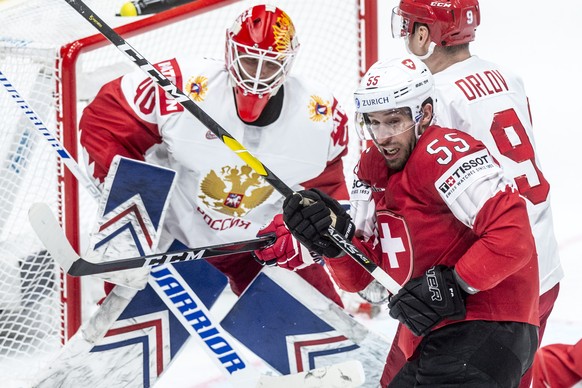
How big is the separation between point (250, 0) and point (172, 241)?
134 cm

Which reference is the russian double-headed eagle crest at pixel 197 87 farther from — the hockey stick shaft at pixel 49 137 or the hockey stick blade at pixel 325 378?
the hockey stick blade at pixel 325 378

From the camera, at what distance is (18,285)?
3453 millimetres

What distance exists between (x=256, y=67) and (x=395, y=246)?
802 mm

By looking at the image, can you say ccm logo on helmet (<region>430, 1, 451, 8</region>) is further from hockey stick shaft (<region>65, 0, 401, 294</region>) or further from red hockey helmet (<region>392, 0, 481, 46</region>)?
hockey stick shaft (<region>65, 0, 401, 294</region>)

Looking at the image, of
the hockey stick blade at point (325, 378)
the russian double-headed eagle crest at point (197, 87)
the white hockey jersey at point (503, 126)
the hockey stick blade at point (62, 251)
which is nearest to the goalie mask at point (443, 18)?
the white hockey jersey at point (503, 126)

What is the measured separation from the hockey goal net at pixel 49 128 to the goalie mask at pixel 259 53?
1.98 feet

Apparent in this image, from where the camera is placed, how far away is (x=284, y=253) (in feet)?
9.36

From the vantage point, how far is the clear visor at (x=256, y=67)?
2875 millimetres

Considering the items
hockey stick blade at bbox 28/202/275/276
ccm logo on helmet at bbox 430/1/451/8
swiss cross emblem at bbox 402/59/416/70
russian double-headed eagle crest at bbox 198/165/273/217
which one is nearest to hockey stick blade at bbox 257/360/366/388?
russian double-headed eagle crest at bbox 198/165/273/217

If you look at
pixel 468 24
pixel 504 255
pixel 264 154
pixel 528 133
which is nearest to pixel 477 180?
pixel 504 255

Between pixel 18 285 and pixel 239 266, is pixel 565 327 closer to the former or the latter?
pixel 239 266

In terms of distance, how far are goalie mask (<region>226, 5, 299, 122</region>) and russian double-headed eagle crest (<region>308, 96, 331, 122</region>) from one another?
17 centimetres

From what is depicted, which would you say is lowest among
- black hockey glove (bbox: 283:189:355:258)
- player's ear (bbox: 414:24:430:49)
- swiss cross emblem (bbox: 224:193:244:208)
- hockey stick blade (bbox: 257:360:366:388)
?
hockey stick blade (bbox: 257:360:366:388)

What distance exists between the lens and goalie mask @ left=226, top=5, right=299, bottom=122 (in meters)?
2.88
